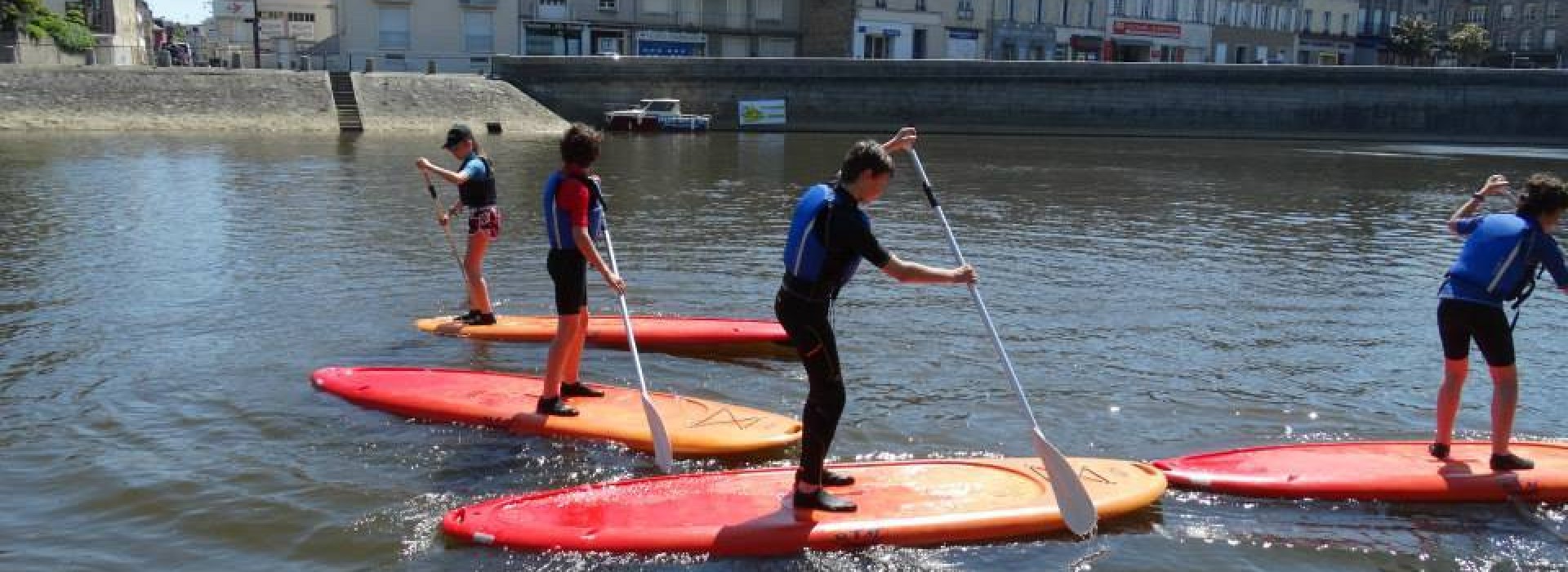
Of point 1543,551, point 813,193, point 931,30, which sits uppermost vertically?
point 931,30

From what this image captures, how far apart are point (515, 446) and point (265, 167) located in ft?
75.9

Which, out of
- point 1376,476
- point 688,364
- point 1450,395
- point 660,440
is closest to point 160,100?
point 688,364

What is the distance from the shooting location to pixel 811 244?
6.08 m

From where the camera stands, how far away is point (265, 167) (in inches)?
1125

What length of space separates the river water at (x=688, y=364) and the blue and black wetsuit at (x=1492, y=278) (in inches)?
40.5

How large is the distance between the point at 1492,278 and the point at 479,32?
58.1 metres

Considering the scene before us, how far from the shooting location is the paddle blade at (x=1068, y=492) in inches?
250

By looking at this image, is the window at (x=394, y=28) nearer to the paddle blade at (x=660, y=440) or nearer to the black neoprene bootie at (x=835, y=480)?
the paddle blade at (x=660, y=440)

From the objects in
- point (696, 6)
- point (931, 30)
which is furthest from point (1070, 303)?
point (931, 30)

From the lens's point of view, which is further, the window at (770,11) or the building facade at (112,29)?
the window at (770,11)

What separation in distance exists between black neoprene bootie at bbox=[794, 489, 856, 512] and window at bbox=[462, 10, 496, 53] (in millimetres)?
57147

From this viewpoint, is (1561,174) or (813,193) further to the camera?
(1561,174)

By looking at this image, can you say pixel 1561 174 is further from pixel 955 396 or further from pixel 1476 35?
pixel 1476 35

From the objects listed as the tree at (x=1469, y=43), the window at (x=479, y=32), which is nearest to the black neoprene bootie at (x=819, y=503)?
the window at (x=479, y=32)
